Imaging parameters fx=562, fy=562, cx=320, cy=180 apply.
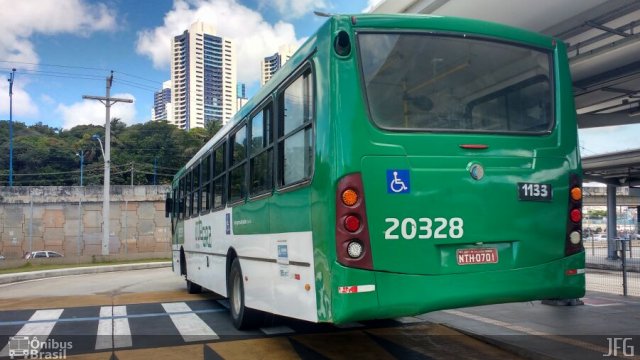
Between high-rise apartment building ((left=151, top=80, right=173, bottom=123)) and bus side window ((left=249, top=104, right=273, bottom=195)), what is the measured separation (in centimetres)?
5668

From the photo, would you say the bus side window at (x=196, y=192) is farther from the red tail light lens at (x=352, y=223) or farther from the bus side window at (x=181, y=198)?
the red tail light lens at (x=352, y=223)

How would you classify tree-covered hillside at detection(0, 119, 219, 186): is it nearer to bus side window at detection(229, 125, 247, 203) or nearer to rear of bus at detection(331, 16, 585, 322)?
bus side window at detection(229, 125, 247, 203)

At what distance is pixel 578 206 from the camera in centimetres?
580

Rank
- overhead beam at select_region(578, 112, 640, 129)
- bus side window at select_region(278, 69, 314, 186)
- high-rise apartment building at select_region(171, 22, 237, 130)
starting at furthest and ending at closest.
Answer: high-rise apartment building at select_region(171, 22, 237, 130), overhead beam at select_region(578, 112, 640, 129), bus side window at select_region(278, 69, 314, 186)

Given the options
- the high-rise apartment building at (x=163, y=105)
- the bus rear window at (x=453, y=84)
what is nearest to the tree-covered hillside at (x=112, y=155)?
the high-rise apartment building at (x=163, y=105)

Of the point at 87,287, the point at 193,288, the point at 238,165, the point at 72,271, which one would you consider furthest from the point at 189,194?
the point at 72,271

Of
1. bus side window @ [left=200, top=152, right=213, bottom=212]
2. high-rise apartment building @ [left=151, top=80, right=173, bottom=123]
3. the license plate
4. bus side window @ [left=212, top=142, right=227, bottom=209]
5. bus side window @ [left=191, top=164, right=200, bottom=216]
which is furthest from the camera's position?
high-rise apartment building @ [left=151, top=80, right=173, bottom=123]

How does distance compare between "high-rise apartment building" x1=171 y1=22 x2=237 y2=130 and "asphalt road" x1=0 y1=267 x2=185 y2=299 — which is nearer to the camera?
"asphalt road" x1=0 y1=267 x2=185 y2=299

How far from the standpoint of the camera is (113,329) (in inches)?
349

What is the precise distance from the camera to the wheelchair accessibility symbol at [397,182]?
5121 millimetres

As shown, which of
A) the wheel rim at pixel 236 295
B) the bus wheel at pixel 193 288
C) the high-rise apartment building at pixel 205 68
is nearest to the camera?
the wheel rim at pixel 236 295

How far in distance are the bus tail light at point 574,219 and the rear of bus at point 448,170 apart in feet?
0.04

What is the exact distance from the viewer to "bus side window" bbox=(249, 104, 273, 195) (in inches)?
268

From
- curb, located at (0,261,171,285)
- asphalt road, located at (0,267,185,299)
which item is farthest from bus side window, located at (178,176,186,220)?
curb, located at (0,261,171,285)
